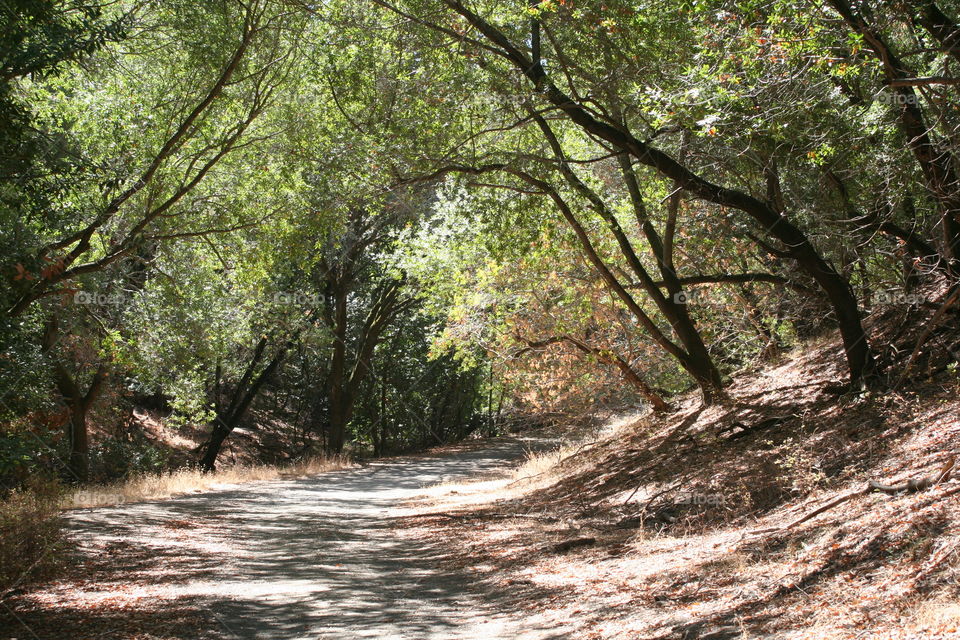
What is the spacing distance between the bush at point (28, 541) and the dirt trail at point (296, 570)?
2.06 ft

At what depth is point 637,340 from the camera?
16.2 m

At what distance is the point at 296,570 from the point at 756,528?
5.10 metres

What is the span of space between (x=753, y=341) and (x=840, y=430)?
6.85 metres

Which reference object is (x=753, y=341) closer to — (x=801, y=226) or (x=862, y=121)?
(x=801, y=226)

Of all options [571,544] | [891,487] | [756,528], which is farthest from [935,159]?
[571,544]

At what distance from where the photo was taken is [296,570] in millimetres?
9047

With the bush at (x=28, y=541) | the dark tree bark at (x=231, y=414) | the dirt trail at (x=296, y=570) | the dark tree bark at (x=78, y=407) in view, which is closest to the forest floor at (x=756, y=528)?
the dirt trail at (x=296, y=570)

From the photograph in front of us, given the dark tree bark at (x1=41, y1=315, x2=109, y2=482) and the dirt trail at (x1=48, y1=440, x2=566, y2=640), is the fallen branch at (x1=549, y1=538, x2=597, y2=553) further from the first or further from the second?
the dark tree bark at (x1=41, y1=315, x2=109, y2=482)

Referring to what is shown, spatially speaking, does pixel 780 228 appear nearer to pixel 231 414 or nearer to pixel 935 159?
pixel 935 159

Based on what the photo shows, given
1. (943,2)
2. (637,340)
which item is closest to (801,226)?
(943,2)

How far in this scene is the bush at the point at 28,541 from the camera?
24.4ft

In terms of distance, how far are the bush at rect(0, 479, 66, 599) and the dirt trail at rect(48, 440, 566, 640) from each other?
627 mm

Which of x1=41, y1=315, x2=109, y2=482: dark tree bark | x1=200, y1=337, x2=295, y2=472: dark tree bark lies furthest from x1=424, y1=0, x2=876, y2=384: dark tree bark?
x1=200, y1=337, x2=295, y2=472: dark tree bark

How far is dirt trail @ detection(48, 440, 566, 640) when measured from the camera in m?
6.50
